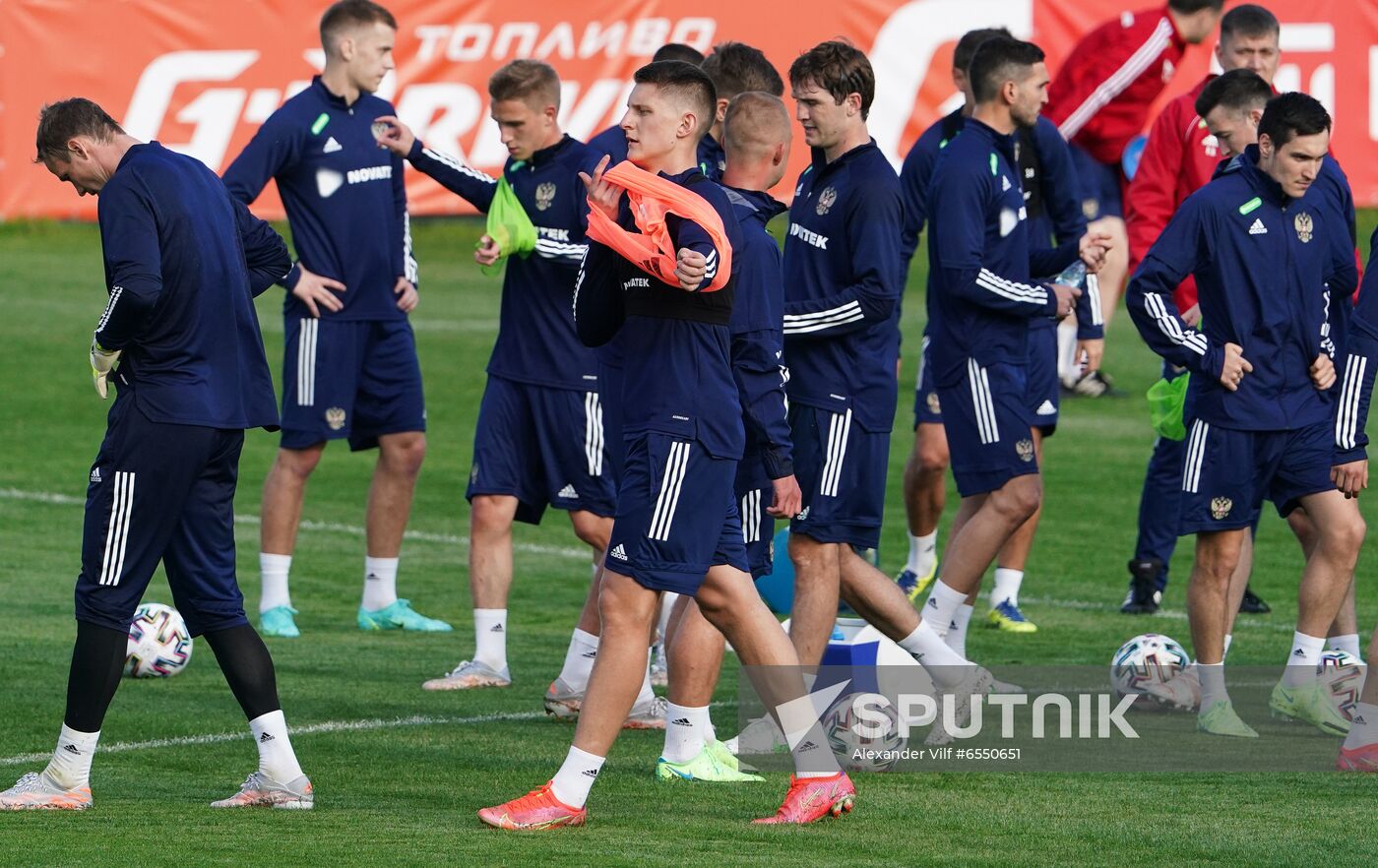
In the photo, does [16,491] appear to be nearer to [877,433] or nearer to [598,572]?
[598,572]

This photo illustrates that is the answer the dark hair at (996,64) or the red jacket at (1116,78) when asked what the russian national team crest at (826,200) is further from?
the red jacket at (1116,78)

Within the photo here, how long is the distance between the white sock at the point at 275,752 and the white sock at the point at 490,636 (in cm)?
246

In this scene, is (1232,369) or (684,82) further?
(1232,369)

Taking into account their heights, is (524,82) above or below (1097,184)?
below

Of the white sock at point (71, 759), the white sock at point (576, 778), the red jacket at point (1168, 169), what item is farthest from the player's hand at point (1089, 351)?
the white sock at point (71, 759)

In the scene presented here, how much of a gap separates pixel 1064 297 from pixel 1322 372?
1.24 metres

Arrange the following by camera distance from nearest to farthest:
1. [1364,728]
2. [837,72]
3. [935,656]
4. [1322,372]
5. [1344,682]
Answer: [1364,728] < [837,72] < [935,656] < [1322,372] < [1344,682]

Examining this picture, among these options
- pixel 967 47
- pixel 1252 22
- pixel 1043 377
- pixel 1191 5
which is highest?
pixel 1191 5

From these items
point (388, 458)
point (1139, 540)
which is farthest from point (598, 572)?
point (1139, 540)

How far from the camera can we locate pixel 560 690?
8.27 metres

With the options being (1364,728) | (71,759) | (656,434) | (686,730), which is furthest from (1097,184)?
(71,759)

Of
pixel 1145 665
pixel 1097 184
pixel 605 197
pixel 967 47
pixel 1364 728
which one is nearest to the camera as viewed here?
pixel 605 197

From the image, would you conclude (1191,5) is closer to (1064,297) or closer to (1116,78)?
(1116,78)

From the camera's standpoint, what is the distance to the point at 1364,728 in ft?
23.7
